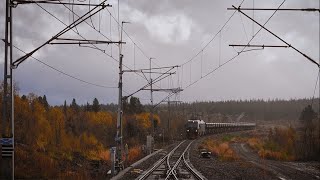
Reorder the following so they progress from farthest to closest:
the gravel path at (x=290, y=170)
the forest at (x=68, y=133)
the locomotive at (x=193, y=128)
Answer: the locomotive at (x=193, y=128) → the forest at (x=68, y=133) → the gravel path at (x=290, y=170)

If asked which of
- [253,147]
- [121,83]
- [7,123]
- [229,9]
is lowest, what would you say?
[253,147]

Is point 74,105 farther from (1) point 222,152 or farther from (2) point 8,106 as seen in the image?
(2) point 8,106

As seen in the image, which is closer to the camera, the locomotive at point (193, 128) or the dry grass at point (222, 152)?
the dry grass at point (222, 152)

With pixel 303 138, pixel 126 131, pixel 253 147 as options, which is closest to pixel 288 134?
pixel 253 147

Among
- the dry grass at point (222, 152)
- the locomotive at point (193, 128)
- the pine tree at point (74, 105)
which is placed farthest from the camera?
the pine tree at point (74, 105)

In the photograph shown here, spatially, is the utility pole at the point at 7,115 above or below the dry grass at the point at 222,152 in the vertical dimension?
above

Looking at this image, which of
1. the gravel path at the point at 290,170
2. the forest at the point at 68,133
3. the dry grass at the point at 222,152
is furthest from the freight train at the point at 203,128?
the gravel path at the point at 290,170

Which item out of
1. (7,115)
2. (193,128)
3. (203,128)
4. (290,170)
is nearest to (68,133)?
(203,128)

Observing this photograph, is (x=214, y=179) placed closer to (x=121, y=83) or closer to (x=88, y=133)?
(x=121, y=83)

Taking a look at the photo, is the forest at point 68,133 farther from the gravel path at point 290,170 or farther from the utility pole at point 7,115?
the utility pole at point 7,115


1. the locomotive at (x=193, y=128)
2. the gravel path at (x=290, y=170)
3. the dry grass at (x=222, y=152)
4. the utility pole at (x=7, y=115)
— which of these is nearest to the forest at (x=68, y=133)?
the locomotive at (x=193, y=128)

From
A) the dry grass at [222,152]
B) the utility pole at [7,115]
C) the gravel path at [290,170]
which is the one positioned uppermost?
the utility pole at [7,115]

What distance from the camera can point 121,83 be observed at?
1158 inches

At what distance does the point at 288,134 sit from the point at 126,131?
29857mm
